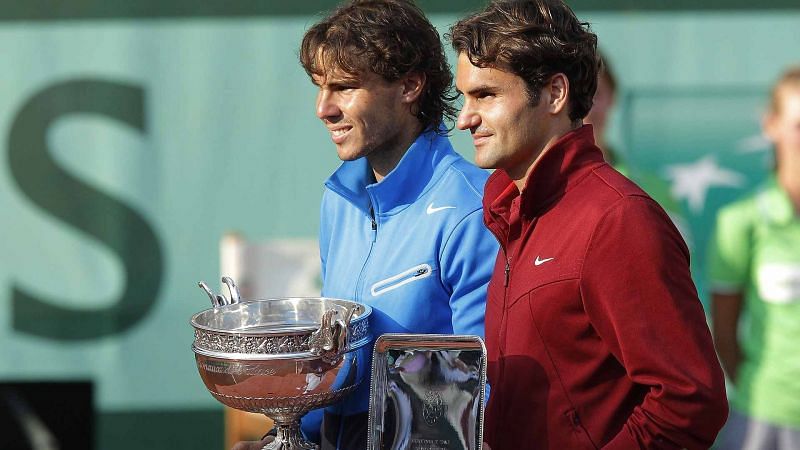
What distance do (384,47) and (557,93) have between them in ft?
1.44

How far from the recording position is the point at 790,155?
3.62m

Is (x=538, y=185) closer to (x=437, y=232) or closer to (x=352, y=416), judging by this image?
(x=437, y=232)

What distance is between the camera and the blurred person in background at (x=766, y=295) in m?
3.42

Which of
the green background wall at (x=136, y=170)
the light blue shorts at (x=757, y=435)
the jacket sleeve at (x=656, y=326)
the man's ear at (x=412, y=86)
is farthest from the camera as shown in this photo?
the green background wall at (x=136, y=170)

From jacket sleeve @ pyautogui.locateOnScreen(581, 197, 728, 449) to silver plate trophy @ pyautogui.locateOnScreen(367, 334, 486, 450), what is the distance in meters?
0.23

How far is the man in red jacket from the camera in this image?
1.49 meters

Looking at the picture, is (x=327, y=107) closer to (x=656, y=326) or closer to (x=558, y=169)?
(x=558, y=169)

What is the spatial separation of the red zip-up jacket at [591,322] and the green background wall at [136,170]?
2.22 m

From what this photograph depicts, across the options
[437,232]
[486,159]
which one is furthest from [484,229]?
[486,159]

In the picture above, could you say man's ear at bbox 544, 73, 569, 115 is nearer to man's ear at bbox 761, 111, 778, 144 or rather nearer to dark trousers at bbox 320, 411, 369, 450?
dark trousers at bbox 320, 411, 369, 450

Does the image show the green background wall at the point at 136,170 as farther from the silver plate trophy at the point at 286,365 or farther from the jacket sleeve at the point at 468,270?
the silver plate trophy at the point at 286,365

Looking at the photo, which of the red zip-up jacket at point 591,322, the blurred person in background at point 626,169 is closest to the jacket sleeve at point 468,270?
the red zip-up jacket at point 591,322

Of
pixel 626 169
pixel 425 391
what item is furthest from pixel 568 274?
pixel 626 169

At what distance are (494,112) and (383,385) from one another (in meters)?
0.48
